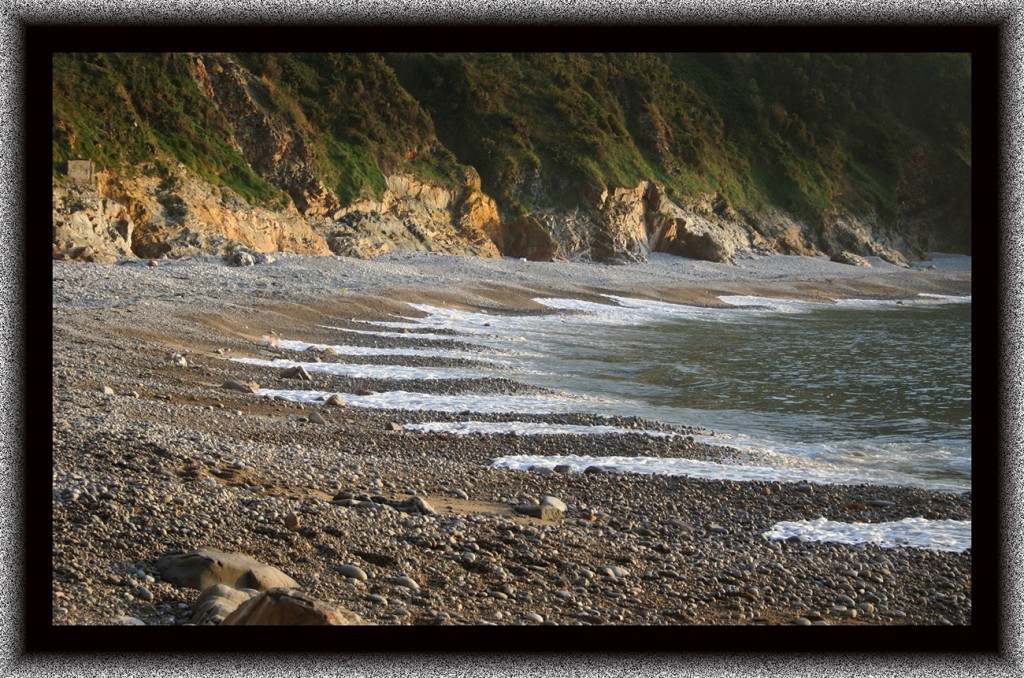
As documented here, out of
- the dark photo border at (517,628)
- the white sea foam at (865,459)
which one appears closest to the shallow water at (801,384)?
the white sea foam at (865,459)

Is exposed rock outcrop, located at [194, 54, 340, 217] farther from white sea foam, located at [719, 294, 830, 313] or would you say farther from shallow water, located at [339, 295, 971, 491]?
white sea foam, located at [719, 294, 830, 313]

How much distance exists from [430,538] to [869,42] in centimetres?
358

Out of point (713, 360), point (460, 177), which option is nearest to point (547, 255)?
point (460, 177)

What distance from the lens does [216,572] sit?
12.9ft

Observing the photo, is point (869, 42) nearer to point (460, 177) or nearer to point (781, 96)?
point (460, 177)

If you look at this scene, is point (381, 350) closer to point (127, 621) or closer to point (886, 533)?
point (886, 533)

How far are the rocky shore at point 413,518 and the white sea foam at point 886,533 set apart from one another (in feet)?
0.50

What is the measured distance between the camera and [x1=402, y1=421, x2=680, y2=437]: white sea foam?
871 centimetres

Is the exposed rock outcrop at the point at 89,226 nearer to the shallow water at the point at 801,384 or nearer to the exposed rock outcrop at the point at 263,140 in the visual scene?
the exposed rock outcrop at the point at 263,140

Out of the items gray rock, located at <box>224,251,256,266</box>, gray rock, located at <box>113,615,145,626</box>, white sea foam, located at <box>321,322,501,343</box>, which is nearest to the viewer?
gray rock, located at <box>113,615,145,626</box>

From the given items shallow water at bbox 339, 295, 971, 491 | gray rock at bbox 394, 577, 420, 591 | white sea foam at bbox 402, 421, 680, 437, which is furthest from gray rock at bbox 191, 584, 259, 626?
shallow water at bbox 339, 295, 971, 491

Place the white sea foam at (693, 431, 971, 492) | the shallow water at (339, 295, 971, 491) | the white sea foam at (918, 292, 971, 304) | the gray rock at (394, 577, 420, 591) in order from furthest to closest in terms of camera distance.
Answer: the white sea foam at (918, 292, 971, 304) < the shallow water at (339, 295, 971, 491) < the white sea foam at (693, 431, 971, 492) < the gray rock at (394, 577, 420, 591)

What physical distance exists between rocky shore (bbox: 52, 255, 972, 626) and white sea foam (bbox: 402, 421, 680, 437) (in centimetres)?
19

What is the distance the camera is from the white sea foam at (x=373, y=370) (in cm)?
1168
